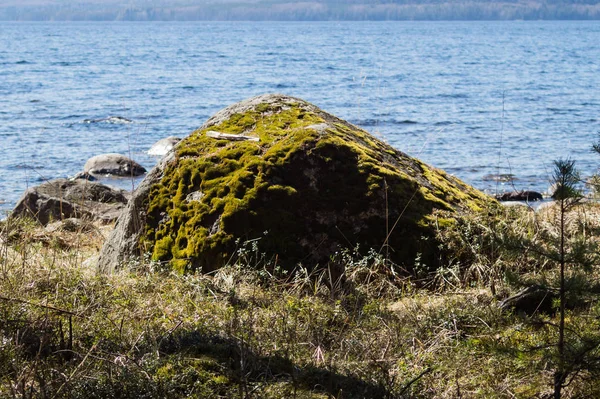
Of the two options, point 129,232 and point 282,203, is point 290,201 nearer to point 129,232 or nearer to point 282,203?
point 282,203

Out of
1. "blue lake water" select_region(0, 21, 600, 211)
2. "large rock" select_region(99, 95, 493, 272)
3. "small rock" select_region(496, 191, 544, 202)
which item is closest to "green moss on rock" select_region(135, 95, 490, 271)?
"large rock" select_region(99, 95, 493, 272)

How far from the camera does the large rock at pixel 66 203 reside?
10.5 meters

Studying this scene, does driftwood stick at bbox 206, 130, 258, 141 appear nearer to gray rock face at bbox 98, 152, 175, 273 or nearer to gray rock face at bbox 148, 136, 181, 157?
gray rock face at bbox 98, 152, 175, 273

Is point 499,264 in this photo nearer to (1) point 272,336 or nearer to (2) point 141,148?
(1) point 272,336

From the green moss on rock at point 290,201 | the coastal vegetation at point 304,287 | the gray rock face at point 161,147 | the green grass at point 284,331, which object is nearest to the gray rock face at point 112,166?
the gray rock face at point 161,147

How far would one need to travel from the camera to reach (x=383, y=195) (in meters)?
6.22

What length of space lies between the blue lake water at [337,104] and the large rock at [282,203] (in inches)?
99.4

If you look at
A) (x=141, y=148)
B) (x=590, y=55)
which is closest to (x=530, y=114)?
(x=141, y=148)

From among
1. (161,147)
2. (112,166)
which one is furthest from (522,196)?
(161,147)

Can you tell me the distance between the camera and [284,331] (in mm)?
4445

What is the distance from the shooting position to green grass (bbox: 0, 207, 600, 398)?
381 cm

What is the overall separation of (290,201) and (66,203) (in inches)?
237

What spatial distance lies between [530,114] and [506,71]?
22.0m

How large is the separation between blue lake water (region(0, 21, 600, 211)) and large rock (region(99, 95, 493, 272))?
8.28ft
